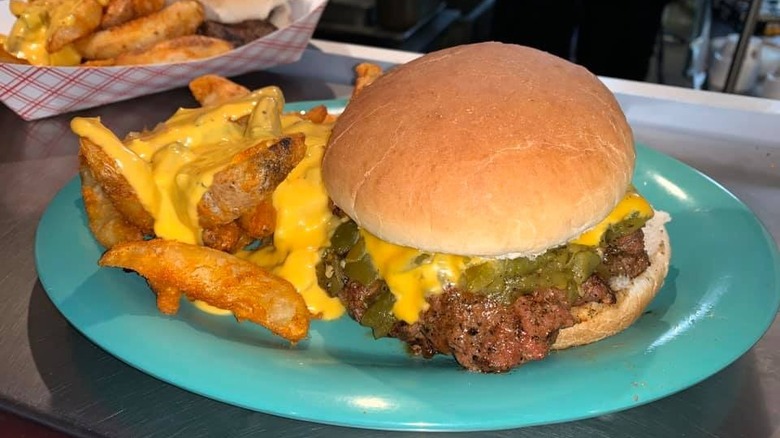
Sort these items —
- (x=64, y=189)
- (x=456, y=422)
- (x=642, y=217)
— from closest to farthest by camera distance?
(x=456, y=422) → (x=642, y=217) → (x=64, y=189)

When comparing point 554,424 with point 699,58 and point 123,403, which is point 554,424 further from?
point 699,58

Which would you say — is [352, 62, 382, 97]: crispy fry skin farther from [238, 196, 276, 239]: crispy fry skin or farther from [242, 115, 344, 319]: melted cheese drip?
[238, 196, 276, 239]: crispy fry skin

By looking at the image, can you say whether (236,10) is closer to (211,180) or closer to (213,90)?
(213,90)

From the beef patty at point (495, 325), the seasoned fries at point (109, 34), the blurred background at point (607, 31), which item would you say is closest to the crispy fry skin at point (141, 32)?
the seasoned fries at point (109, 34)

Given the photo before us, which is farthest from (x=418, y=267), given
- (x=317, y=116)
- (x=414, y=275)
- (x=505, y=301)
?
(x=317, y=116)

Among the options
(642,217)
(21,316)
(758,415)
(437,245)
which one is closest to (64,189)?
(21,316)
